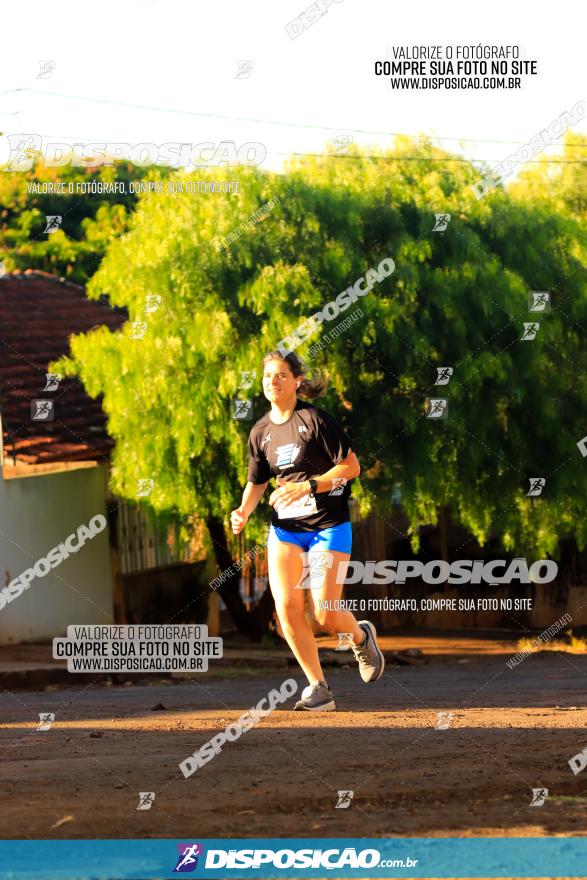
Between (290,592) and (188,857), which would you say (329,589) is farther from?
(188,857)

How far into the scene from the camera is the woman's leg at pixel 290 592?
871cm

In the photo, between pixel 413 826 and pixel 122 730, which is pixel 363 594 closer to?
pixel 122 730

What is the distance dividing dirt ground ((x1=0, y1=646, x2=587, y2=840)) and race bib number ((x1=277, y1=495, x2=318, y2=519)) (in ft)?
4.13

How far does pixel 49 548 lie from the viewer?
19688 millimetres

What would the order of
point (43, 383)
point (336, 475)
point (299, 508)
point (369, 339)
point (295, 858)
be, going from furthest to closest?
1. point (43, 383)
2. point (369, 339)
3. point (299, 508)
4. point (336, 475)
5. point (295, 858)

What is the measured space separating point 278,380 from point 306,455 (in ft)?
1.57

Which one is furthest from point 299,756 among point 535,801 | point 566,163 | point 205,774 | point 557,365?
point 566,163

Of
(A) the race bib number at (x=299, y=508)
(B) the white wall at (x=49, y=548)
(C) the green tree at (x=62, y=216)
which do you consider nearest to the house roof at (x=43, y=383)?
(B) the white wall at (x=49, y=548)

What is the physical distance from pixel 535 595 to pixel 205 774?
58.9ft

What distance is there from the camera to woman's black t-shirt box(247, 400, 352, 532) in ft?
28.0

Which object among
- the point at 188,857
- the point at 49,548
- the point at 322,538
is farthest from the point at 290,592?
the point at 49,548

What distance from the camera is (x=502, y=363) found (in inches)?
723

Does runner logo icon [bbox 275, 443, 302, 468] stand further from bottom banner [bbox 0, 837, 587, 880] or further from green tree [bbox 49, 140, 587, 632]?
green tree [bbox 49, 140, 587, 632]

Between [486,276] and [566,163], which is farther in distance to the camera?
[566,163]
